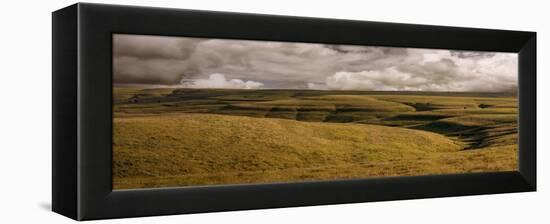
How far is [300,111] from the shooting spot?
7.67 metres

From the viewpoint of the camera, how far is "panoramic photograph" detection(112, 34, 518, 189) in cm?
707

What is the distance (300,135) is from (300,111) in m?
0.21

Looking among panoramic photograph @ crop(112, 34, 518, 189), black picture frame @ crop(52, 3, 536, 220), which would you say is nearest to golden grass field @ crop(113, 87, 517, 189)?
panoramic photograph @ crop(112, 34, 518, 189)

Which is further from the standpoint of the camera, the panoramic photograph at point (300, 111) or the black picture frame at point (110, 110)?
the panoramic photograph at point (300, 111)

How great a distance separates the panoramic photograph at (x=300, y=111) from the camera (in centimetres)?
707

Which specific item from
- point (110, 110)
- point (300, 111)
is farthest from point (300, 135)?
point (110, 110)

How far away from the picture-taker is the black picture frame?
264 inches

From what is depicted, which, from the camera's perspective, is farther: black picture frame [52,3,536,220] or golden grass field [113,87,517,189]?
golden grass field [113,87,517,189]

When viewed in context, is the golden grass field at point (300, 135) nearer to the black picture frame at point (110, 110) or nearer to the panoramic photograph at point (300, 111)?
the panoramic photograph at point (300, 111)

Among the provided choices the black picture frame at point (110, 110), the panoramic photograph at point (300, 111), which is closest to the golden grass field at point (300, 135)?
the panoramic photograph at point (300, 111)

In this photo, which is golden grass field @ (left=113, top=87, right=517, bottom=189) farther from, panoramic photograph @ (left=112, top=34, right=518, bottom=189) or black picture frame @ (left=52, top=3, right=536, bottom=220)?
black picture frame @ (left=52, top=3, right=536, bottom=220)

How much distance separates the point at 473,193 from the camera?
842 cm

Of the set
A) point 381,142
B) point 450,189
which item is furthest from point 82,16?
point 450,189

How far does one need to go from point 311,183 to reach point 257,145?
60 cm
